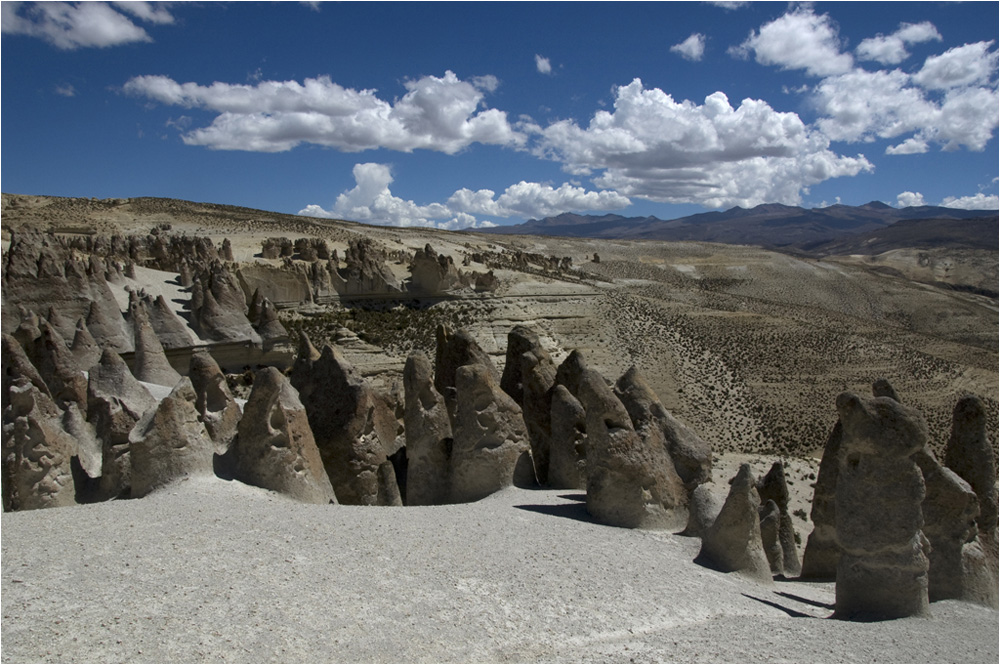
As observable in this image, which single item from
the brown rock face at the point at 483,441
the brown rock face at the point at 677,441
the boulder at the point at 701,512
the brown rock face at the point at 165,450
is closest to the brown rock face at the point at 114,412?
the brown rock face at the point at 165,450

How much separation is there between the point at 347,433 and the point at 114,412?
Answer: 3.99 meters

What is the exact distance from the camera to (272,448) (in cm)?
994

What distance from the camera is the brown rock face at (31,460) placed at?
9898 mm

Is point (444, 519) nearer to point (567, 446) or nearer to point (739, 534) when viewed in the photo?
point (567, 446)

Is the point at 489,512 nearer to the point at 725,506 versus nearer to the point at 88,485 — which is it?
the point at 725,506

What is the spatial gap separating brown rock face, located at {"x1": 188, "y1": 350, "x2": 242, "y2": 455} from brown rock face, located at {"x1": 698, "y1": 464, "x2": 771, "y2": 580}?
7490 mm

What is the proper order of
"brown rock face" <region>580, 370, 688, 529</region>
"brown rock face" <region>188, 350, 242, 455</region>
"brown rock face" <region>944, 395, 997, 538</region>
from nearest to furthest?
1. "brown rock face" <region>944, 395, 997, 538</region>
2. "brown rock face" <region>580, 370, 688, 529</region>
3. "brown rock face" <region>188, 350, 242, 455</region>

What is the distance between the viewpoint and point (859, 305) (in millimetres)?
79562

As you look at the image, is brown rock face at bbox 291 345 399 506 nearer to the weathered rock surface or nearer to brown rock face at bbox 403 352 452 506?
brown rock face at bbox 403 352 452 506

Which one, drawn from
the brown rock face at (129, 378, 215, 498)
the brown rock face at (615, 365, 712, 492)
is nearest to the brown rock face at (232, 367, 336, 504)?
the brown rock face at (129, 378, 215, 498)

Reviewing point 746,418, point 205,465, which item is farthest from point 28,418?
point 746,418

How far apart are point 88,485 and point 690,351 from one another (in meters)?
32.6

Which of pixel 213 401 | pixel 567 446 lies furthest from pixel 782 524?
pixel 213 401

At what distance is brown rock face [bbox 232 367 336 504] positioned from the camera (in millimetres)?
9883
